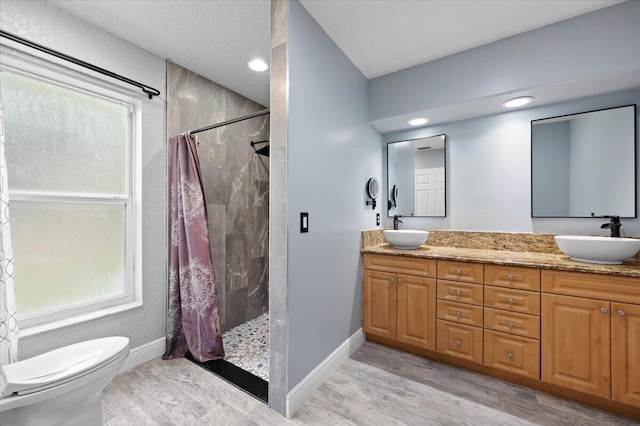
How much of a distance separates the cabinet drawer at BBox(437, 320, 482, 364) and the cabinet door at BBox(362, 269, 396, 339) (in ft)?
1.27

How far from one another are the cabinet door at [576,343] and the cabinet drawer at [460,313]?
1.24 ft

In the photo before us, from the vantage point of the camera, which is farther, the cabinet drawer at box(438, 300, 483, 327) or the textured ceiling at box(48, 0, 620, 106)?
the cabinet drawer at box(438, 300, 483, 327)

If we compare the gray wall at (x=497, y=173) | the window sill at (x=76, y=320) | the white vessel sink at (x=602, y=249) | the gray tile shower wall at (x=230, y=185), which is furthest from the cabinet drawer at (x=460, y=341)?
the window sill at (x=76, y=320)

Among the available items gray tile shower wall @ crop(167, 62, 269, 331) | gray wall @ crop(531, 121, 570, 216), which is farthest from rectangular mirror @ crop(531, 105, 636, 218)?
gray tile shower wall @ crop(167, 62, 269, 331)

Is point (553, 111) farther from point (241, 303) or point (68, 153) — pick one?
point (68, 153)

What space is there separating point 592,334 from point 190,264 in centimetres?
280

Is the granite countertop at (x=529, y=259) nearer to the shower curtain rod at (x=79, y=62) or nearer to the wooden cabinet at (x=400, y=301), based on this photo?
the wooden cabinet at (x=400, y=301)

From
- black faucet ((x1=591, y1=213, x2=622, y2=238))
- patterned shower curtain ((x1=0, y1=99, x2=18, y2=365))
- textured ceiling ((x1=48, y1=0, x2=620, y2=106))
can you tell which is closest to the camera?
patterned shower curtain ((x1=0, y1=99, x2=18, y2=365))

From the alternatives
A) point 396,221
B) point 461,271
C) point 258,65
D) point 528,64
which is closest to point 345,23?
point 258,65

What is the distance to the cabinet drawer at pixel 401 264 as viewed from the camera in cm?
219

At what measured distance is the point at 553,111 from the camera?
2225mm

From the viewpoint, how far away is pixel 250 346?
245 cm

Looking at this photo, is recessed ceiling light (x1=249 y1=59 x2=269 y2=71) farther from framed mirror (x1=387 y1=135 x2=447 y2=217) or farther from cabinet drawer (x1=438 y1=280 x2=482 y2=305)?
cabinet drawer (x1=438 y1=280 x2=482 y2=305)

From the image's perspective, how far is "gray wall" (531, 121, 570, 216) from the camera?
7.14 ft
